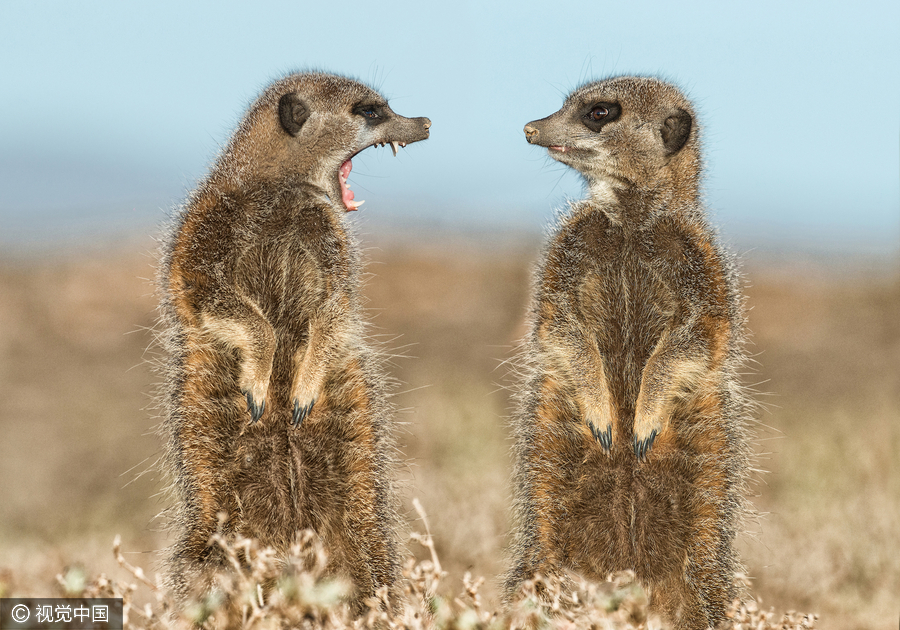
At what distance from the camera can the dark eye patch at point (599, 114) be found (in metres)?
4.65

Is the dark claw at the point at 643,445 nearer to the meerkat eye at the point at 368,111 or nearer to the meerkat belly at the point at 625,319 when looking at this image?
the meerkat belly at the point at 625,319

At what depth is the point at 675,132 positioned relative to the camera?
4.66 metres

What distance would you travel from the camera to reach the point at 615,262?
14.5 ft

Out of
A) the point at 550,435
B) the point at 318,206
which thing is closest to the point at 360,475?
the point at 550,435

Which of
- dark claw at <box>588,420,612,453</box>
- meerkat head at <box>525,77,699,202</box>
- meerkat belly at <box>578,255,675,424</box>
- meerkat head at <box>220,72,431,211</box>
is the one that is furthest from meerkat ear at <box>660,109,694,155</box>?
dark claw at <box>588,420,612,453</box>

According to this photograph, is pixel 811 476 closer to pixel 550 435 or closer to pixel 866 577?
pixel 866 577

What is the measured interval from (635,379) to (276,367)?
6.36ft

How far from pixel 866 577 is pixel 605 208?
4219 millimetres

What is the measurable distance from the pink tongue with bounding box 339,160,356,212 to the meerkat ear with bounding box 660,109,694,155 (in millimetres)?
1796

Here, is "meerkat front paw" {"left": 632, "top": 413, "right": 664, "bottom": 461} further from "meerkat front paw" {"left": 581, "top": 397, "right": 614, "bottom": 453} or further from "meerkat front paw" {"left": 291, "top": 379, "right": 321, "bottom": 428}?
"meerkat front paw" {"left": 291, "top": 379, "right": 321, "bottom": 428}

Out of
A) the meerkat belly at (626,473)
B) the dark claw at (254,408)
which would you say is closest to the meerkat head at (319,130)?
the dark claw at (254,408)

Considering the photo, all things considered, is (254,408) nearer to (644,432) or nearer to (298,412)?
(298,412)

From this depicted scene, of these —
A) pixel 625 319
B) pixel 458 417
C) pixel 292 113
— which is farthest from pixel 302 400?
pixel 458 417

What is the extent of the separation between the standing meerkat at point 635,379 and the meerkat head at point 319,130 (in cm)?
89
